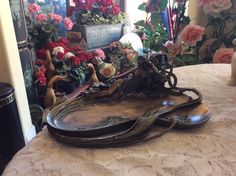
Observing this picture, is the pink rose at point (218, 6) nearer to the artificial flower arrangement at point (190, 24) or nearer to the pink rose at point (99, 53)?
the artificial flower arrangement at point (190, 24)

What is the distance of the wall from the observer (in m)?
1.40

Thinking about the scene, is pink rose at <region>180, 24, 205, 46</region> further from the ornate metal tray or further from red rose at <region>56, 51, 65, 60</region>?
red rose at <region>56, 51, 65, 60</region>

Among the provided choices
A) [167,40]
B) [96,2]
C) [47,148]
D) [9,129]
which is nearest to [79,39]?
[96,2]

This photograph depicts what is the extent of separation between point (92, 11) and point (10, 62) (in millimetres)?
1058

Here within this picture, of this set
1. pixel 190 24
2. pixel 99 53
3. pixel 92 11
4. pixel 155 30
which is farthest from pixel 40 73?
pixel 190 24

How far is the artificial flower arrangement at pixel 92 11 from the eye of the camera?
222 centimetres

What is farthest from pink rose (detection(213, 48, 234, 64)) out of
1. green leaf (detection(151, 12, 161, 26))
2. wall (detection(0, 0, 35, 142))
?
wall (detection(0, 0, 35, 142))

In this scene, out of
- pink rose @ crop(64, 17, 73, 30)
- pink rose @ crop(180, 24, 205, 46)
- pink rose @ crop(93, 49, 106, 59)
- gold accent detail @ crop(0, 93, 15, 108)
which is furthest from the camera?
pink rose @ crop(93, 49, 106, 59)

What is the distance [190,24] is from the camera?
6.23 feet

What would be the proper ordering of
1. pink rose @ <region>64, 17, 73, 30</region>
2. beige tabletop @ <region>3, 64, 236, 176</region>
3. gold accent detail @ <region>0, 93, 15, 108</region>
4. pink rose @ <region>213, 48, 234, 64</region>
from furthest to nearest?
pink rose @ <region>64, 17, 73, 30</region> < pink rose @ <region>213, 48, 234, 64</region> < gold accent detail @ <region>0, 93, 15, 108</region> < beige tabletop @ <region>3, 64, 236, 176</region>

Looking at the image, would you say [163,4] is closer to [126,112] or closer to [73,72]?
[73,72]

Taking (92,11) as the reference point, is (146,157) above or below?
below

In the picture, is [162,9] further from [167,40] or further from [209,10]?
[209,10]

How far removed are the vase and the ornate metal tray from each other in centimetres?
145
